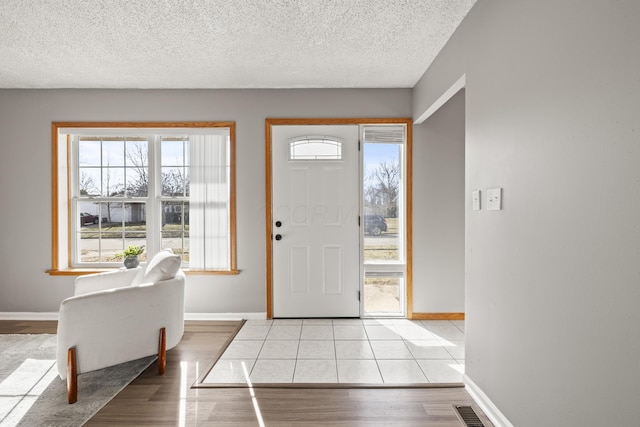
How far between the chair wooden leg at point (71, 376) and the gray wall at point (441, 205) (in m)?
3.01

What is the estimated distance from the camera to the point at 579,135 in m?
1.34

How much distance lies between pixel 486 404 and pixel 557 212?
1.29 meters

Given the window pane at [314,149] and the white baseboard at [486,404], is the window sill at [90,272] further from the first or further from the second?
the white baseboard at [486,404]

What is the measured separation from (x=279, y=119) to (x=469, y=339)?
2747 mm

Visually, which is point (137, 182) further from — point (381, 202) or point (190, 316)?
point (381, 202)

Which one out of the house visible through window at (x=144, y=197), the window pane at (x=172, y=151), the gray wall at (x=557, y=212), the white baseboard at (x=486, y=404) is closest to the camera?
the gray wall at (x=557, y=212)

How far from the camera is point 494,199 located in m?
2.00

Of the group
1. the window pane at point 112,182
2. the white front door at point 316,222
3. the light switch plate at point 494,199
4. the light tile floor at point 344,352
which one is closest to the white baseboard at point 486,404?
the light tile floor at point 344,352

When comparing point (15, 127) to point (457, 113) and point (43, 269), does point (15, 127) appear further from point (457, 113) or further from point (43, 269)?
point (457, 113)

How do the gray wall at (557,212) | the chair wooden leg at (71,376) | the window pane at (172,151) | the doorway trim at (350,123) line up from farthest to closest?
1. the window pane at (172,151)
2. the doorway trim at (350,123)
3. the chair wooden leg at (71,376)
4. the gray wall at (557,212)

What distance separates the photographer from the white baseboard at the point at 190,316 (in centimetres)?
386

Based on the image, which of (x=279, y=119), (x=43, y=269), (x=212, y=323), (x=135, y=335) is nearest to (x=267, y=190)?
(x=279, y=119)

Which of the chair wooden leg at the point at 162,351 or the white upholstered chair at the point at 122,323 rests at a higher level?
the white upholstered chair at the point at 122,323

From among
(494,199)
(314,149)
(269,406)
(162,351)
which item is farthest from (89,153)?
(494,199)
